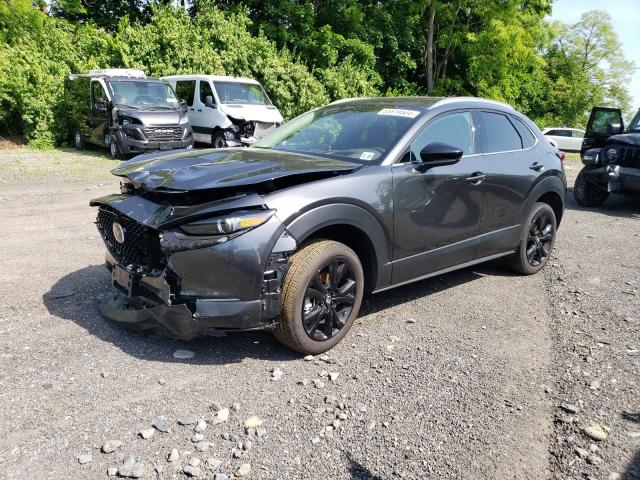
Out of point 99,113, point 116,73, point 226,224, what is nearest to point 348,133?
point 226,224

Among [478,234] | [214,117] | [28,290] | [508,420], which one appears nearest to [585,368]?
[508,420]

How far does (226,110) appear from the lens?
47.0ft

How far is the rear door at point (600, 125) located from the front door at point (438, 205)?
21.6ft

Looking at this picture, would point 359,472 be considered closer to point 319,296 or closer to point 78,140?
point 319,296

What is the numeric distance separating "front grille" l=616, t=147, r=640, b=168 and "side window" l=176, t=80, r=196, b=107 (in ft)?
35.4

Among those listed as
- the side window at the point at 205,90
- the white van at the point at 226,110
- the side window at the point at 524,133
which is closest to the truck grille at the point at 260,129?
the white van at the point at 226,110

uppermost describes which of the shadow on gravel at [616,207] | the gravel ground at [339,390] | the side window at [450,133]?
the side window at [450,133]

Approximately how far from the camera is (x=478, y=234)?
15.7 feet

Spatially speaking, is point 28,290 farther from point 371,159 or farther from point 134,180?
point 371,159

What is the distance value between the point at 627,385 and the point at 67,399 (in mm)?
3384

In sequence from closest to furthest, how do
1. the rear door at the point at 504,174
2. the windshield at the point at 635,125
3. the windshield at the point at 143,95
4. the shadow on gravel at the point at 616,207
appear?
the rear door at the point at 504,174
the shadow on gravel at the point at 616,207
the windshield at the point at 635,125
the windshield at the point at 143,95

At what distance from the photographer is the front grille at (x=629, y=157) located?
350 inches

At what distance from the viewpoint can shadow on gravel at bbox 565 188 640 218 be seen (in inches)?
376

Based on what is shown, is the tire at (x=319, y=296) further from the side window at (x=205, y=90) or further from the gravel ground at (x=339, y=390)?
the side window at (x=205, y=90)
